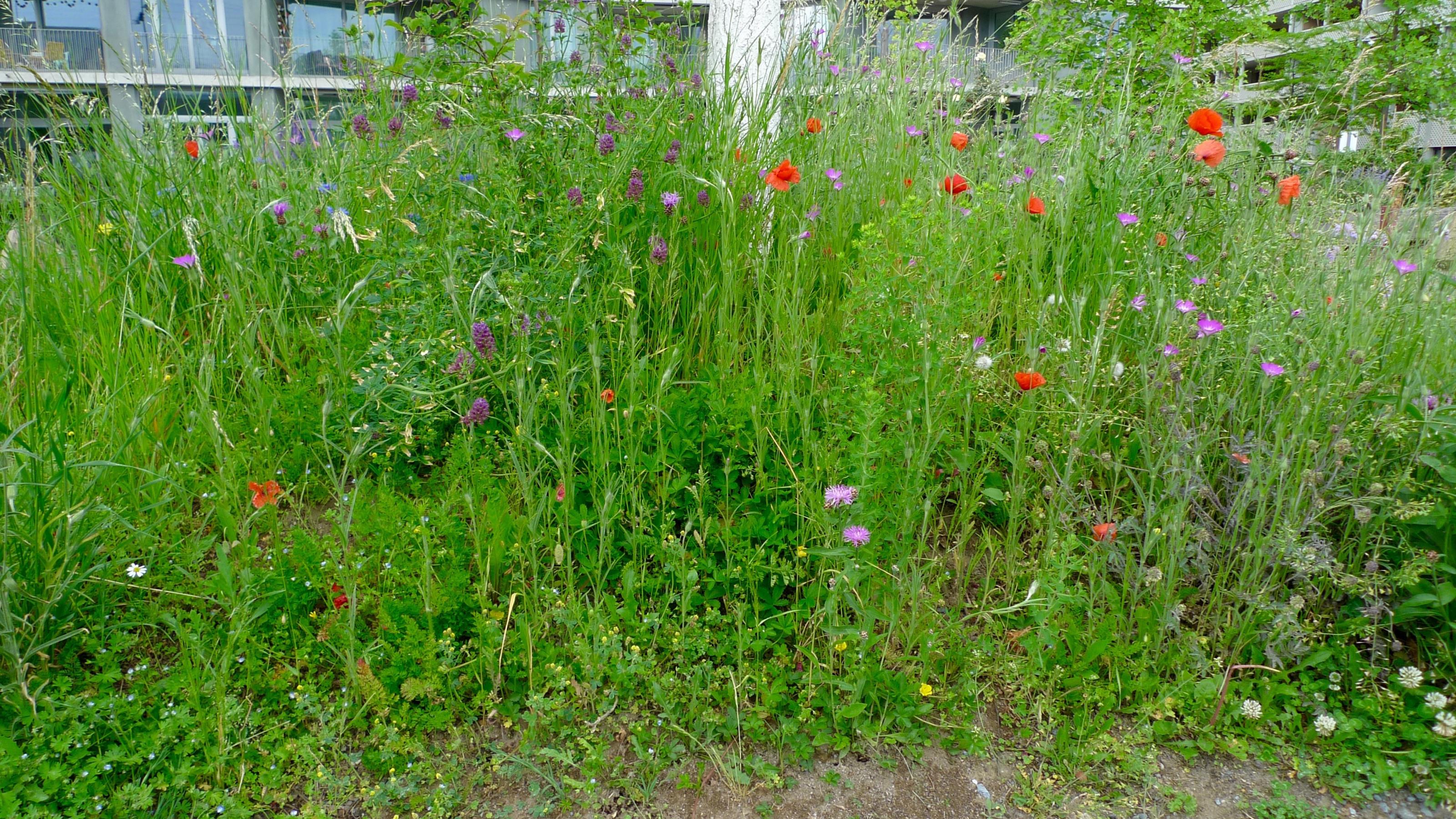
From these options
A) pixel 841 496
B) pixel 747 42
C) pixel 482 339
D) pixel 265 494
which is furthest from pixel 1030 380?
pixel 747 42

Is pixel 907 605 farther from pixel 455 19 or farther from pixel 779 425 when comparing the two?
pixel 455 19

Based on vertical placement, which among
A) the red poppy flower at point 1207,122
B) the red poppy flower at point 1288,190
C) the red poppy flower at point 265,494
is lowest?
the red poppy flower at point 265,494

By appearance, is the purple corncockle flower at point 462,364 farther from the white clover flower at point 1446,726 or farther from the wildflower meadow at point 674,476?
the white clover flower at point 1446,726

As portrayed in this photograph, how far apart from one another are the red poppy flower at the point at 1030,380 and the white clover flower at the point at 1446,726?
40.4 inches

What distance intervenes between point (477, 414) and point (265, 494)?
1.69 feet

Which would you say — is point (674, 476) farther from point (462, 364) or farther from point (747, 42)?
point (747, 42)

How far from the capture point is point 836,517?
176cm

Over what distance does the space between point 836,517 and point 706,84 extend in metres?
1.73

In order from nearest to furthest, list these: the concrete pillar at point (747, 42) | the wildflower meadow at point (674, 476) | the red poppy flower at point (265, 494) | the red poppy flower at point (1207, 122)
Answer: the wildflower meadow at point (674, 476) → the red poppy flower at point (265, 494) → the red poppy flower at point (1207, 122) → the concrete pillar at point (747, 42)

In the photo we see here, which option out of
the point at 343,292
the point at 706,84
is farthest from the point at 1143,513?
the point at 343,292

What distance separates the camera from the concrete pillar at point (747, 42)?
9.83ft

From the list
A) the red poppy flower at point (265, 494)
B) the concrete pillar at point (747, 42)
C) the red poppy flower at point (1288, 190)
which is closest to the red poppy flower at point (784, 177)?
the concrete pillar at point (747, 42)

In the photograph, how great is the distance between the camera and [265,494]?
184 cm

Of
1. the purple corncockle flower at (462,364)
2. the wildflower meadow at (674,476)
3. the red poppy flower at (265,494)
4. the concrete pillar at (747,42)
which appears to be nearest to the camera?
the wildflower meadow at (674,476)
